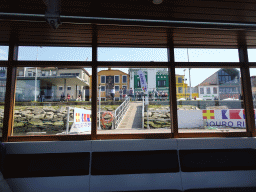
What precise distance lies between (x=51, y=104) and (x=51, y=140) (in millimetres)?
667

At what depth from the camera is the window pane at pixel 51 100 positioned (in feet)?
10.3

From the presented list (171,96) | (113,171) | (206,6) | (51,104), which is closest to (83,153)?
(113,171)

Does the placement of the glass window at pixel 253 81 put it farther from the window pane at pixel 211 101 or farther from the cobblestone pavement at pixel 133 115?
the cobblestone pavement at pixel 133 115

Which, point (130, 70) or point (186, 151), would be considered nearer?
point (186, 151)

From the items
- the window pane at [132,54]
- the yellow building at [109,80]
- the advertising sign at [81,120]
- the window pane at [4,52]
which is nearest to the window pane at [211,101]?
the window pane at [132,54]

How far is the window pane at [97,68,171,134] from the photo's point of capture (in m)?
3.32

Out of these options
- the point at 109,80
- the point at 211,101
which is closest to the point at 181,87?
the point at 211,101

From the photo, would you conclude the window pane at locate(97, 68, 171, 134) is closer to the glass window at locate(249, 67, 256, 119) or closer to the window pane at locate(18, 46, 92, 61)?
the window pane at locate(18, 46, 92, 61)

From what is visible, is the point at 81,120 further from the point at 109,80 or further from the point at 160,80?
the point at 160,80

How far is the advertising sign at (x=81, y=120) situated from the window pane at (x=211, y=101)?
1641 mm

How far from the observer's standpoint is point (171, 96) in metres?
3.26

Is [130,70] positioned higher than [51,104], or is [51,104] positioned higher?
[130,70]

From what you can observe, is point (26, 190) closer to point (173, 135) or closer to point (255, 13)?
point (173, 135)

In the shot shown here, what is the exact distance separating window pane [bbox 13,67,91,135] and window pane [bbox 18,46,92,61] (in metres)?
0.19
